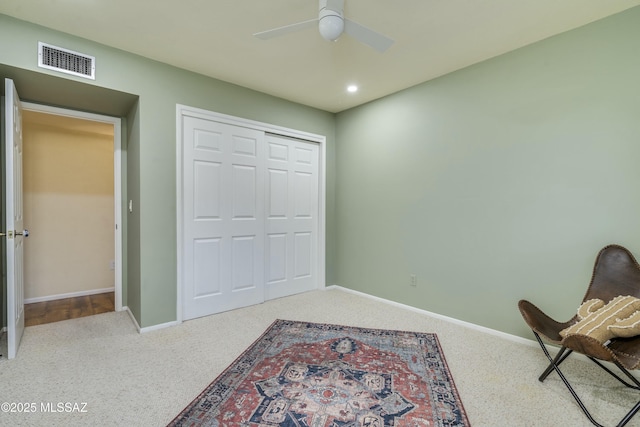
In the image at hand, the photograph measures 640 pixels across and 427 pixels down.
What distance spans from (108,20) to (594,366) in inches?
172

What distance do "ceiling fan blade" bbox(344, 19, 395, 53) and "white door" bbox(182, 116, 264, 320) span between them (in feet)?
6.04

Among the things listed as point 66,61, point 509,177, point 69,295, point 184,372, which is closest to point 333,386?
point 184,372

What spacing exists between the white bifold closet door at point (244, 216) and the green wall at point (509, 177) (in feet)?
2.87

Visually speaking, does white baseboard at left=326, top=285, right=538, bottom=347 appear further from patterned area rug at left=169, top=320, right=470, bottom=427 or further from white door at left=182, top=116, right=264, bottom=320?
white door at left=182, top=116, right=264, bottom=320

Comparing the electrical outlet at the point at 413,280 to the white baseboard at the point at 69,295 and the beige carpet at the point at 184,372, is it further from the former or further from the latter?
the white baseboard at the point at 69,295

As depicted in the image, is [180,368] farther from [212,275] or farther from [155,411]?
[212,275]

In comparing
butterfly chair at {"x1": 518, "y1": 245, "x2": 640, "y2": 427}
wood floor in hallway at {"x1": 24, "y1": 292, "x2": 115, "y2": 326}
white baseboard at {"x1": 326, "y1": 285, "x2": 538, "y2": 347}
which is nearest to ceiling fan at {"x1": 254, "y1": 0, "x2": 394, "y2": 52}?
butterfly chair at {"x1": 518, "y1": 245, "x2": 640, "y2": 427}

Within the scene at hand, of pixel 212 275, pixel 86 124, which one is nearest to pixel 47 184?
pixel 86 124

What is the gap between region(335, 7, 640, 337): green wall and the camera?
219 centimetres

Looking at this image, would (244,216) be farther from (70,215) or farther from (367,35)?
(70,215)

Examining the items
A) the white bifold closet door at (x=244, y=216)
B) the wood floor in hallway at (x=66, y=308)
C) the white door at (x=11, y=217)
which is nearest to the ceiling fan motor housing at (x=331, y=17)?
the white bifold closet door at (x=244, y=216)

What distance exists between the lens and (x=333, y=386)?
194 cm

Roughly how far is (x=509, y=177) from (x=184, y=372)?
9.96ft

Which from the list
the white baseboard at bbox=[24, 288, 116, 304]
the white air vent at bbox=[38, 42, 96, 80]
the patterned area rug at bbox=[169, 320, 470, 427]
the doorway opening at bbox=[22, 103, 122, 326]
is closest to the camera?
the patterned area rug at bbox=[169, 320, 470, 427]
